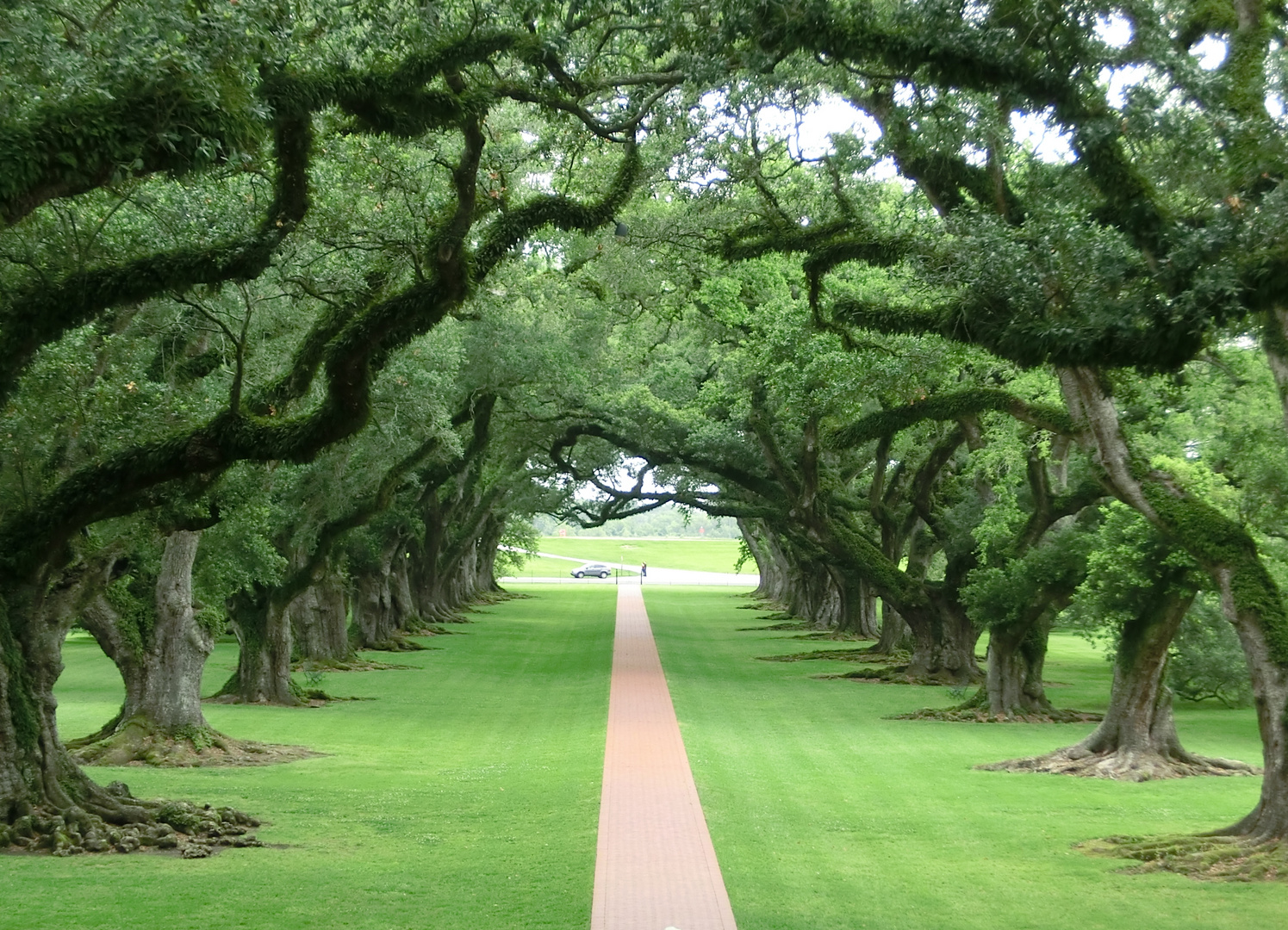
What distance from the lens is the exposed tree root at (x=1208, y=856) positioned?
11133 mm

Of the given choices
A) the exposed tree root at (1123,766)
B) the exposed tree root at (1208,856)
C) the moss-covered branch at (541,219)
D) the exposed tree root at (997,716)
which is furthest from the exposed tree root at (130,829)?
the exposed tree root at (997,716)

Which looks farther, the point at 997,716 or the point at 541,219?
the point at 997,716

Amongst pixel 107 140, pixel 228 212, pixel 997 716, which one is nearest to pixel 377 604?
pixel 997 716

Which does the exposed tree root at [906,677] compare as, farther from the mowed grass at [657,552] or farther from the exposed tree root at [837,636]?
the mowed grass at [657,552]

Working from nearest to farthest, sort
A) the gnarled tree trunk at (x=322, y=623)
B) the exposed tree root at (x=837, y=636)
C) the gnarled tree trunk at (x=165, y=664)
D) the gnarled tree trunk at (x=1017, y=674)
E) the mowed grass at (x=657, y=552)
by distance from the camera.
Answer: the gnarled tree trunk at (x=165, y=664) < the gnarled tree trunk at (x=1017, y=674) < the gnarled tree trunk at (x=322, y=623) < the exposed tree root at (x=837, y=636) < the mowed grass at (x=657, y=552)

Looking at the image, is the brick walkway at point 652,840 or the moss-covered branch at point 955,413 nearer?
the brick walkway at point 652,840

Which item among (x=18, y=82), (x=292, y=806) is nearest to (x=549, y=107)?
(x=18, y=82)

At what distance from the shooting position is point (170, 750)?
60.4 feet

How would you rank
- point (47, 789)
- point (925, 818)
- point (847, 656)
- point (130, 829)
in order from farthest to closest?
point (847, 656) < point (925, 818) < point (130, 829) < point (47, 789)

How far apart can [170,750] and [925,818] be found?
10.3 meters

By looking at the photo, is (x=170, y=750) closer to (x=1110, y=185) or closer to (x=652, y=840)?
(x=652, y=840)

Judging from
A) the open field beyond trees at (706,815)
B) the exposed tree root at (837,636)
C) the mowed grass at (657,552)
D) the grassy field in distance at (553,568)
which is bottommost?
the open field beyond trees at (706,815)

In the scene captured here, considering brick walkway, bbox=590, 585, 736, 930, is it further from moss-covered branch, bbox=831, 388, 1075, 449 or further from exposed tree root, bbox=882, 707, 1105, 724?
moss-covered branch, bbox=831, 388, 1075, 449

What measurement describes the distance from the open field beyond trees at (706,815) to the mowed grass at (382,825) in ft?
0.13
